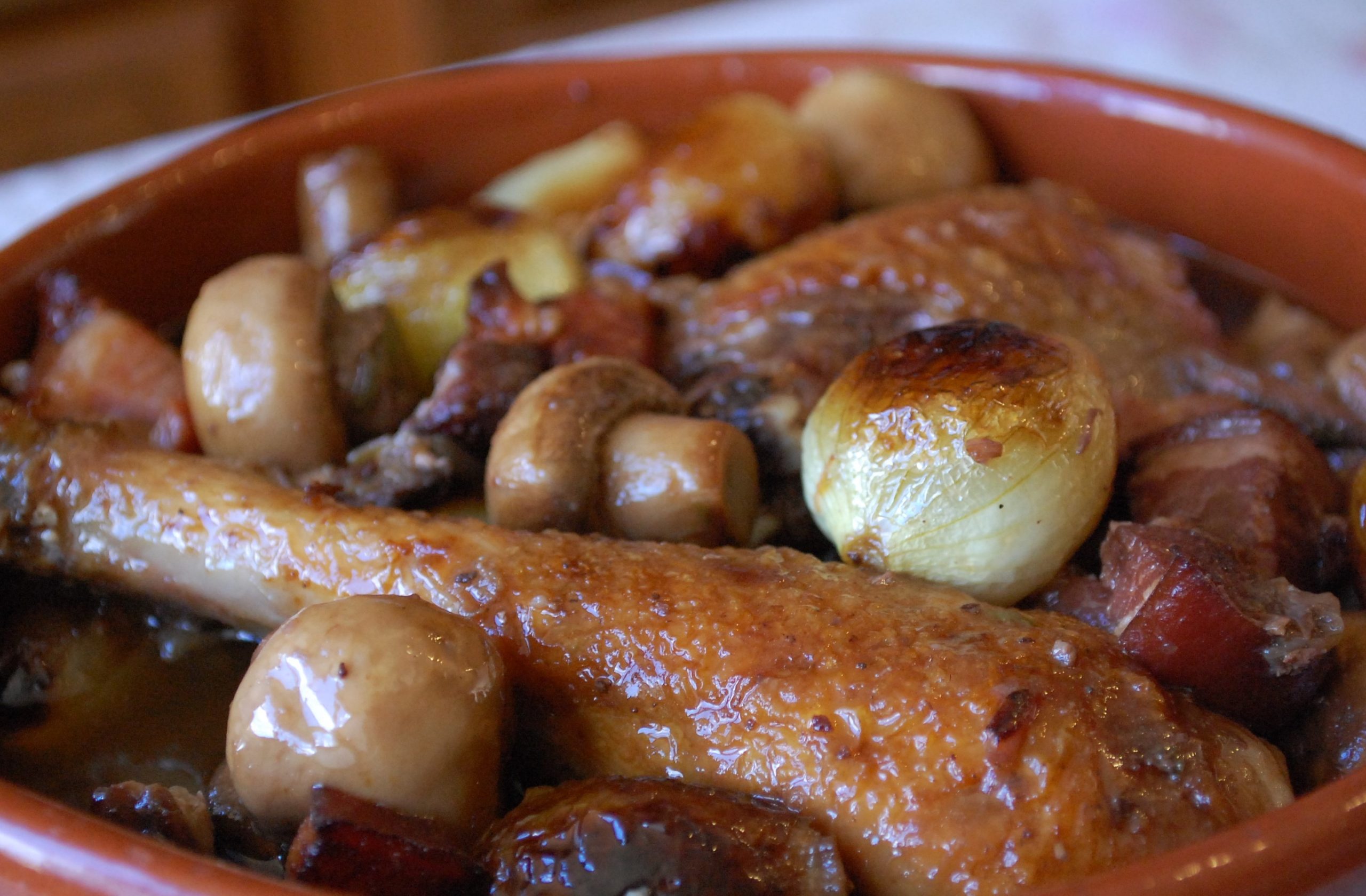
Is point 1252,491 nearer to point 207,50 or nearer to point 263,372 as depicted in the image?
point 263,372

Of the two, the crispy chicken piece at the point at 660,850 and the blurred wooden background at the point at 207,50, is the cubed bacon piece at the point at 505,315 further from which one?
the blurred wooden background at the point at 207,50

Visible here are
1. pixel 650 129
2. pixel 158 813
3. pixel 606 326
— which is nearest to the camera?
pixel 158 813

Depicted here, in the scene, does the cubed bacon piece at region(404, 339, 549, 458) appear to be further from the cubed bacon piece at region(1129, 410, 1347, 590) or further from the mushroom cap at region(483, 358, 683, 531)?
the cubed bacon piece at region(1129, 410, 1347, 590)

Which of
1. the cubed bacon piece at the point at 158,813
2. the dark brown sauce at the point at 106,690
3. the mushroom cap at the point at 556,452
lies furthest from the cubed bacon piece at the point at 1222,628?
the cubed bacon piece at the point at 158,813

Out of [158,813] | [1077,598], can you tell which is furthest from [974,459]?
[158,813]

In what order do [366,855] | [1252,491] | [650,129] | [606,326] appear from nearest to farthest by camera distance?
[366,855], [1252,491], [606,326], [650,129]

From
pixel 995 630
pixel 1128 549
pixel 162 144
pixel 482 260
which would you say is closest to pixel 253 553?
pixel 482 260

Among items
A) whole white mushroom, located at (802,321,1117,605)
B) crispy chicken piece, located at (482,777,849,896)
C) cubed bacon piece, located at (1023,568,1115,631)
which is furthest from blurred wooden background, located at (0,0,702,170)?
crispy chicken piece, located at (482,777,849,896)

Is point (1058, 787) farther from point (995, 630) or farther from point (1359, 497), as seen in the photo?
point (1359, 497)
